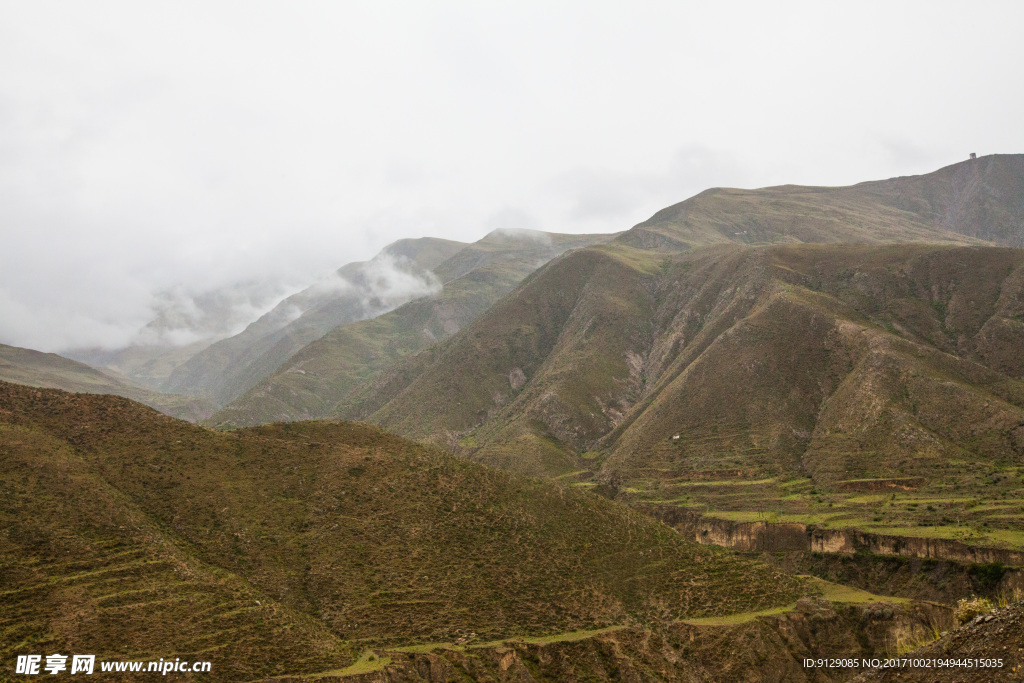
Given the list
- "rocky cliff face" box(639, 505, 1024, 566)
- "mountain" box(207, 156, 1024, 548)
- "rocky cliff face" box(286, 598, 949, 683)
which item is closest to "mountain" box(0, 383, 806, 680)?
"rocky cliff face" box(286, 598, 949, 683)

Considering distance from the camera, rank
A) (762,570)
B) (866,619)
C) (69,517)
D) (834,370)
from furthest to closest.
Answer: (834,370) → (762,570) → (866,619) → (69,517)

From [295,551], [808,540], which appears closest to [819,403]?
[808,540]

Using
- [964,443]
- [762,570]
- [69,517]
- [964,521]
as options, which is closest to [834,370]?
[964,443]

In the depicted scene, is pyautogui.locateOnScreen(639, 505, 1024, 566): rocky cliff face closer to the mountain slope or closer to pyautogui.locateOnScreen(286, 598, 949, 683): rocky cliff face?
the mountain slope

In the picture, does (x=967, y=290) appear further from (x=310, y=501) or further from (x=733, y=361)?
(x=310, y=501)

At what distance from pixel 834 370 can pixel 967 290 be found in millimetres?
45364

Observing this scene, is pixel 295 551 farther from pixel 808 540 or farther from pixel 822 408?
pixel 822 408

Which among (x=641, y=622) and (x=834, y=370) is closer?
(x=641, y=622)

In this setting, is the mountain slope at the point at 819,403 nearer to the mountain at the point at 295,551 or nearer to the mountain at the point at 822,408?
the mountain at the point at 822,408

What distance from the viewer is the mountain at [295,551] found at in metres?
49.1

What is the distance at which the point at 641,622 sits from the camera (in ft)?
219

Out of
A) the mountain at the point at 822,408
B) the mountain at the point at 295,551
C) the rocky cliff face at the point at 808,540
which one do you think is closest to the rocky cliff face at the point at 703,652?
the mountain at the point at 295,551

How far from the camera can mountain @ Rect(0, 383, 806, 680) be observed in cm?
4906

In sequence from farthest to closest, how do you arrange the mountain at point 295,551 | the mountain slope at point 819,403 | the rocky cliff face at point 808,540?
the mountain slope at point 819,403
the rocky cliff face at point 808,540
the mountain at point 295,551
